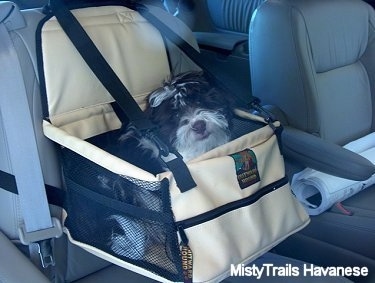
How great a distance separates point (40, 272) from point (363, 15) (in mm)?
1388

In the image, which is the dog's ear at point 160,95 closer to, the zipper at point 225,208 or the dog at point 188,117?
the dog at point 188,117

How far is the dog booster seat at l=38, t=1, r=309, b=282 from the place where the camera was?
938 millimetres

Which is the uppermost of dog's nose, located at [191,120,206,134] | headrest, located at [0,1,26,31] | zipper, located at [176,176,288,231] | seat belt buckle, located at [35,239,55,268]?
headrest, located at [0,1,26,31]

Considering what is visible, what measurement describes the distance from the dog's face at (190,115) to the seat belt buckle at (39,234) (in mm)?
299

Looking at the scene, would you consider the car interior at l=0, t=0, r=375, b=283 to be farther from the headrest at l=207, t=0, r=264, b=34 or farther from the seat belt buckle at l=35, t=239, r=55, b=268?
the headrest at l=207, t=0, r=264, b=34

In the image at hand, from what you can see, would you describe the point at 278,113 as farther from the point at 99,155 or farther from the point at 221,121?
the point at 99,155

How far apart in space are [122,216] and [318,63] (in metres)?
0.92

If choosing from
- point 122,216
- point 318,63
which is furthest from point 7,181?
point 318,63

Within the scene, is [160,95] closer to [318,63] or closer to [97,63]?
[97,63]

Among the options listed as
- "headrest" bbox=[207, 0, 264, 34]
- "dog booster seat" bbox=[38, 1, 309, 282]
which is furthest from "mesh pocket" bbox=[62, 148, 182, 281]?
"headrest" bbox=[207, 0, 264, 34]

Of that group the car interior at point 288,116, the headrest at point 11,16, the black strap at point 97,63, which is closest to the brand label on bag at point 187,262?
the car interior at point 288,116

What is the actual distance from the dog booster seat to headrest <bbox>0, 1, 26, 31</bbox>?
53 mm

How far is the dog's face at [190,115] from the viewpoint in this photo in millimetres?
1144

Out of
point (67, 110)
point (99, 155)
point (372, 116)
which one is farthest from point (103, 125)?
point (372, 116)
